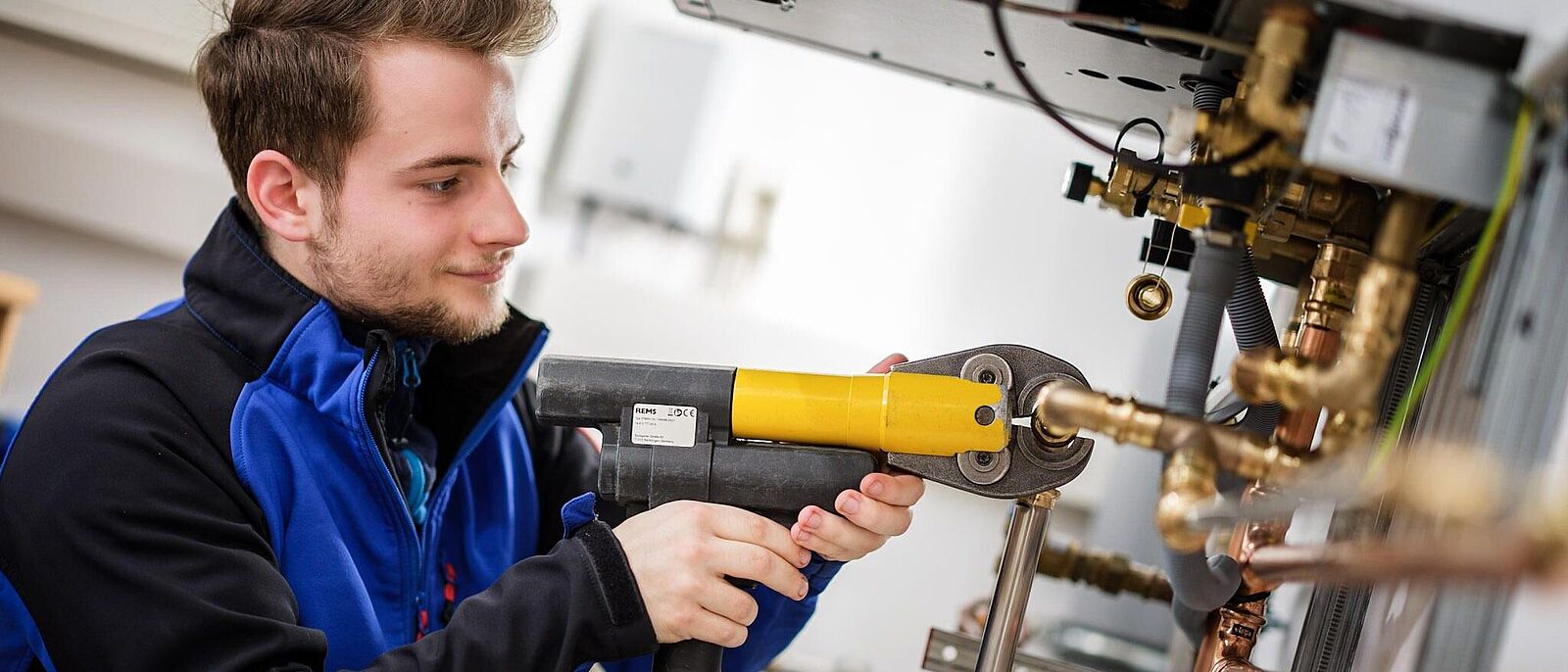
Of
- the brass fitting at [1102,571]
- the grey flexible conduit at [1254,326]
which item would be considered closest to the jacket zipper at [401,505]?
the brass fitting at [1102,571]

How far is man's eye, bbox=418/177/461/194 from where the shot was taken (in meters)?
1.07

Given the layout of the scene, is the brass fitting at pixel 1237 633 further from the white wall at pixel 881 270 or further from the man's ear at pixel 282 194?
the white wall at pixel 881 270

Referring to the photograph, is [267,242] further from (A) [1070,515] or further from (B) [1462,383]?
(A) [1070,515]

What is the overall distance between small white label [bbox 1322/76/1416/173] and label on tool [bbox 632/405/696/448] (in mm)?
465

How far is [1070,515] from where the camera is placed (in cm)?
206

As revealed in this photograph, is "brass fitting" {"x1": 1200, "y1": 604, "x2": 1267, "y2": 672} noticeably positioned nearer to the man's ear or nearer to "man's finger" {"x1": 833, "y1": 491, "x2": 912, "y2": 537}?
"man's finger" {"x1": 833, "y1": 491, "x2": 912, "y2": 537}

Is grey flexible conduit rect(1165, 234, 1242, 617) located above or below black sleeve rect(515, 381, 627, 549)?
above

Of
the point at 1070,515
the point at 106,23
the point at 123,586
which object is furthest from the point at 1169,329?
the point at 106,23

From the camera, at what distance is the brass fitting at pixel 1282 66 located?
564 mm

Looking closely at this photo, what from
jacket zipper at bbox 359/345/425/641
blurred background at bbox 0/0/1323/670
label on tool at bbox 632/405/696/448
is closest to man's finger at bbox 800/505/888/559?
label on tool at bbox 632/405/696/448

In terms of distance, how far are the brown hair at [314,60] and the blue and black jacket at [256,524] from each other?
4.0 inches

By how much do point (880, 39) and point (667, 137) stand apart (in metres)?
1.23

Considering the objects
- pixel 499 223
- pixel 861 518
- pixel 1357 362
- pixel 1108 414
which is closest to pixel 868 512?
pixel 861 518

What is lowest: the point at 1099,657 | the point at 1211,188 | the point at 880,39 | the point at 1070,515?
the point at 1099,657
